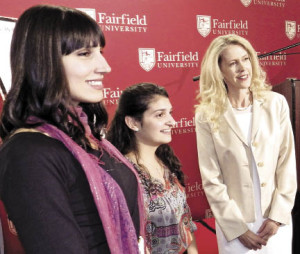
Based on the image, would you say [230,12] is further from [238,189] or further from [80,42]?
[80,42]

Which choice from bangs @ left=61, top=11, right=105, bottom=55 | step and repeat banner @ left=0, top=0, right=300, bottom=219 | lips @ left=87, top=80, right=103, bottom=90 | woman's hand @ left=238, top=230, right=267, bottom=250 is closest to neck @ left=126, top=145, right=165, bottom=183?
woman's hand @ left=238, top=230, right=267, bottom=250

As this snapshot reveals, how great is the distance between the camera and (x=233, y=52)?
75.6 inches

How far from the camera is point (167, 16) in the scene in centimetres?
323

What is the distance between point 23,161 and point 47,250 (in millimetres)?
205

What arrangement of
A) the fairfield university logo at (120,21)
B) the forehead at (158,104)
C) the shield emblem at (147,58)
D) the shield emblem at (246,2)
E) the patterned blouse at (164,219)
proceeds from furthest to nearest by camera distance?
the shield emblem at (246,2) < the shield emblem at (147,58) < the fairfield university logo at (120,21) < the forehead at (158,104) < the patterned blouse at (164,219)

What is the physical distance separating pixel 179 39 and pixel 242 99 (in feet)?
5.22

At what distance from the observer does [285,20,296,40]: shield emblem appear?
3982 millimetres

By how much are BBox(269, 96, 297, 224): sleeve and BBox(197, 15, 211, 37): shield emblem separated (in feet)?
5.87

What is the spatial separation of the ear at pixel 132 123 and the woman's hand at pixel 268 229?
2.83 feet

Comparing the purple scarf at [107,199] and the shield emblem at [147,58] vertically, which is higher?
the shield emblem at [147,58]

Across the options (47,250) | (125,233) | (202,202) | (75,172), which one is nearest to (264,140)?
(125,233)

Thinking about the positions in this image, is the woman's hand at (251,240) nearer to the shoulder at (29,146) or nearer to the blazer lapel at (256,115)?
the blazer lapel at (256,115)

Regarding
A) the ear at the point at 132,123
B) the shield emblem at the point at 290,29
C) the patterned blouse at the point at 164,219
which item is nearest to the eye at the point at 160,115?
the ear at the point at 132,123

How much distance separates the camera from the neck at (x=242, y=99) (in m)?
1.90
